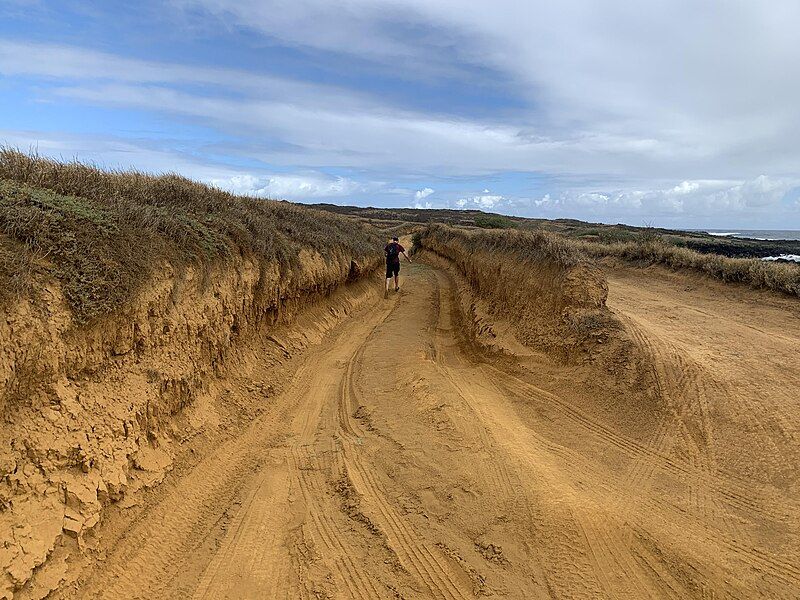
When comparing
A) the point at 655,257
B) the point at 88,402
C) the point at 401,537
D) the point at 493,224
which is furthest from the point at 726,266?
the point at 493,224

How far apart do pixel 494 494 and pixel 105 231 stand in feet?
17.4

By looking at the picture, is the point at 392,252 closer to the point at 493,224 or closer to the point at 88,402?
the point at 88,402

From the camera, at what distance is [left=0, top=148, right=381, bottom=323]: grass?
15.1 feet

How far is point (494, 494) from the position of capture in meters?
5.21

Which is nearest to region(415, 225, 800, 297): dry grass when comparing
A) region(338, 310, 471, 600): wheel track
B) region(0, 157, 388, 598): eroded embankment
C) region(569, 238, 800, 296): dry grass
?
region(569, 238, 800, 296): dry grass

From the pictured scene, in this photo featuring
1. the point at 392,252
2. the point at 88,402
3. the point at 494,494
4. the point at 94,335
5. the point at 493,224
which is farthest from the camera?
the point at 493,224

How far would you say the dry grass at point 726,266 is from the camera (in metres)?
12.5

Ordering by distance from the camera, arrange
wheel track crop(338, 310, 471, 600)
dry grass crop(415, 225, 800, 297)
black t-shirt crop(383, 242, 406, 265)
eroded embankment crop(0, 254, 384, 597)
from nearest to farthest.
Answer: eroded embankment crop(0, 254, 384, 597)
wheel track crop(338, 310, 471, 600)
dry grass crop(415, 225, 800, 297)
black t-shirt crop(383, 242, 406, 265)

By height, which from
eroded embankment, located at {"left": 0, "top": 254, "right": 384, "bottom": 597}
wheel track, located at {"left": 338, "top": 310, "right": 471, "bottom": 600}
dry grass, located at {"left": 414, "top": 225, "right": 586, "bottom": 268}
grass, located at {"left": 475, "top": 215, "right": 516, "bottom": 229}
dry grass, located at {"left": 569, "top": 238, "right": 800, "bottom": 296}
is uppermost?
grass, located at {"left": 475, "top": 215, "right": 516, "bottom": 229}

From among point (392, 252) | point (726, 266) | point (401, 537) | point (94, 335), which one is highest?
point (392, 252)

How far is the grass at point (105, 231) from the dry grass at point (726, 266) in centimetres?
728

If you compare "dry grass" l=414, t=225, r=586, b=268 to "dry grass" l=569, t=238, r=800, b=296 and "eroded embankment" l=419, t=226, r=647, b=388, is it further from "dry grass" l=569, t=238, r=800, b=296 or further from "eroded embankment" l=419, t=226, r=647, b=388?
"dry grass" l=569, t=238, r=800, b=296

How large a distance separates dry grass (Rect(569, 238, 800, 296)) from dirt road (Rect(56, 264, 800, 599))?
4477mm

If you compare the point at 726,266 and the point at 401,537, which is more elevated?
the point at 726,266
